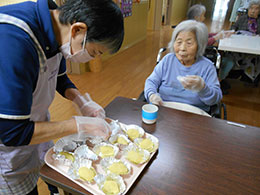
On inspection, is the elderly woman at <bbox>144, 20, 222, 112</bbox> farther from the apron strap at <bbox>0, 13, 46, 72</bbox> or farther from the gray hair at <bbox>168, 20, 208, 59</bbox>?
the apron strap at <bbox>0, 13, 46, 72</bbox>

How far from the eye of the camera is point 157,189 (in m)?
0.73

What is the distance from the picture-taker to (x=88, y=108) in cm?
108

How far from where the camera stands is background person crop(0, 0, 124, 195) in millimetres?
605

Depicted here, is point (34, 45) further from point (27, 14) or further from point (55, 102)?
point (55, 102)

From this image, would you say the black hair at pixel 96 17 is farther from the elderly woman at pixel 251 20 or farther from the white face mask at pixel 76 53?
the elderly woman at pixel 251 20

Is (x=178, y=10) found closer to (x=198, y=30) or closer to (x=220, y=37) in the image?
(x=220, y=37)

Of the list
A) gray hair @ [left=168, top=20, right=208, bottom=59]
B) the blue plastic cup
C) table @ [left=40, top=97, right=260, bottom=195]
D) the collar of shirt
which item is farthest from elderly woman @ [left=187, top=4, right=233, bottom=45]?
the collar of shirt

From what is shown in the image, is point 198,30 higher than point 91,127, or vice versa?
point 198,30

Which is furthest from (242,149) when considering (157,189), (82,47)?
(82,47)

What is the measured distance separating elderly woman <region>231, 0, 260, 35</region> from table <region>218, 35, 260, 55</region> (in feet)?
1.90

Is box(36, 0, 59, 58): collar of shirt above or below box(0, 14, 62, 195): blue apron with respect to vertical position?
above

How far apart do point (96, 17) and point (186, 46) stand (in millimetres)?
1018

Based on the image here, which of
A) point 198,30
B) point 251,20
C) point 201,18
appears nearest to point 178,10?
point 251,20

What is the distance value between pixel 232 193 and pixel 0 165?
3.25 feet
